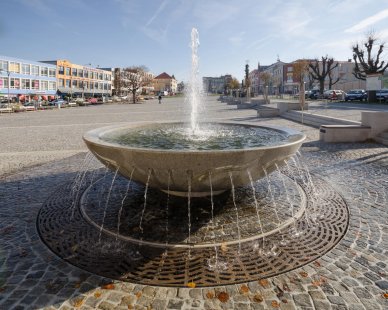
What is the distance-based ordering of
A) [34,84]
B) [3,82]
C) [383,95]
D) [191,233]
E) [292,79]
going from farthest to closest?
[292,79] < [34,84] < [3,82] < [383,95] < [191,233]

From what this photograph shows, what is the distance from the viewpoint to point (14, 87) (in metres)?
62.8

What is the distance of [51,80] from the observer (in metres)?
76.3

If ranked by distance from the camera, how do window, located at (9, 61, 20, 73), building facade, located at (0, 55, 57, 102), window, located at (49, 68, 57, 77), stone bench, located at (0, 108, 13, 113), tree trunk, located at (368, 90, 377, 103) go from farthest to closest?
window, located at (49, 68, 57, 77)
window, located at (9, 61, 20, 73)
building facade, located at (0, 55, 57, 102)
stone bench, located at (0, 108, 13, 113)
tree trunk, located at (368, 90, 377, 103)

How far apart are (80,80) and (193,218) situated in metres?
93.5

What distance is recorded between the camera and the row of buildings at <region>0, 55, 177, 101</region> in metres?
61.4

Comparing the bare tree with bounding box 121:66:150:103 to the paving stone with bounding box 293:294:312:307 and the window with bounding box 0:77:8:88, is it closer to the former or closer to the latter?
the window with bounding box 0:77:8:88

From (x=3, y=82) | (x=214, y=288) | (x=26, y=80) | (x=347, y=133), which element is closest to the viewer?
(x=214, y=288)

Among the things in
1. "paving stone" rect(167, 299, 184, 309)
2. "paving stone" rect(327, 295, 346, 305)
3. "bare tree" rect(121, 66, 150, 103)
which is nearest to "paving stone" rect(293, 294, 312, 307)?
"paving stone" rect(327, 295, 346, 305)

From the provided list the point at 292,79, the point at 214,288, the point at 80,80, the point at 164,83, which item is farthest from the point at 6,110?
the point at 164,83

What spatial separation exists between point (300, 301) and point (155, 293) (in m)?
1.49

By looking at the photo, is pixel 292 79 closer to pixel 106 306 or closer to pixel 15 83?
pixel 15 83

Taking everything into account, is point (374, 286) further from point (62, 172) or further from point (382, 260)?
point (62, 172)

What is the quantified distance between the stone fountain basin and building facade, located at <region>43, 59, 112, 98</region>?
270ft

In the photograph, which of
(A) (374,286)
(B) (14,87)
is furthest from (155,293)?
(B) (14,87)
